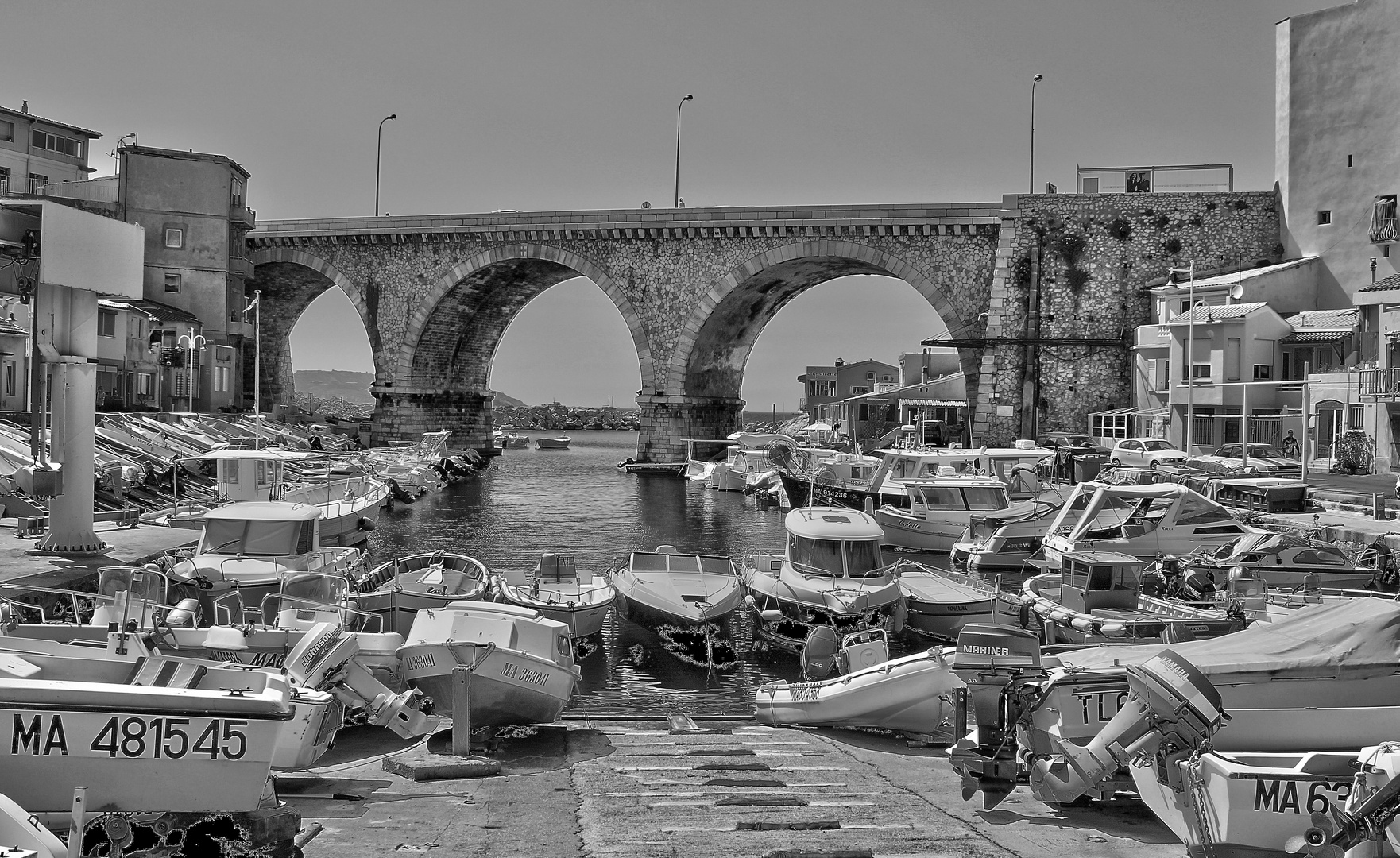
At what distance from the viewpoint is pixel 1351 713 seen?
801 cm

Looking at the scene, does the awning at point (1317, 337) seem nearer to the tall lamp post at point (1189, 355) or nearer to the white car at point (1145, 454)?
the tall lamp post at point (1189, 355)

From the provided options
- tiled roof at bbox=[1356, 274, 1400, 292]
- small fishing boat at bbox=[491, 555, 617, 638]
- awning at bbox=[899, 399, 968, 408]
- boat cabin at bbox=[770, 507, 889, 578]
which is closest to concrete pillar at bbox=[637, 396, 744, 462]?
awning at bbox=[899, 399, 968, 408]

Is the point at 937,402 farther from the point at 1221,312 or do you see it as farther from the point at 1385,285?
the point at 1385,285

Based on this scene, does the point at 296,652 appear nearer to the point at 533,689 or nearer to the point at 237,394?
the point at 533,689

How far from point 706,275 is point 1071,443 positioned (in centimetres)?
1708

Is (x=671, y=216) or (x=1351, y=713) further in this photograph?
(x=671, y=216)

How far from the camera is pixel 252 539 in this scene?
16.8 metres

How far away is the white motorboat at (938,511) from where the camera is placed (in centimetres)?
2700

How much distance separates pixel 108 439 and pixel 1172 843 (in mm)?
31215

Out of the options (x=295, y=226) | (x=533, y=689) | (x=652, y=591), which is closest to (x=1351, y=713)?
(x=533, y=689)

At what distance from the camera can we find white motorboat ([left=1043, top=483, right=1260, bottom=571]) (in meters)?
21.0

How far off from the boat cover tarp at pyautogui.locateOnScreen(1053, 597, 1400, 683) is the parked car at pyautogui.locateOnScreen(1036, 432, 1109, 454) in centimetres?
2781

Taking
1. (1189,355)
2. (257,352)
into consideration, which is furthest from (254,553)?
(1189,355)

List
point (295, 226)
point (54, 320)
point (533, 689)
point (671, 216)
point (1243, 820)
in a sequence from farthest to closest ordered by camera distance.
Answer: point (295, 226), point (671, 216), point (54, 320), point (533, 689), point (1243, 820)
